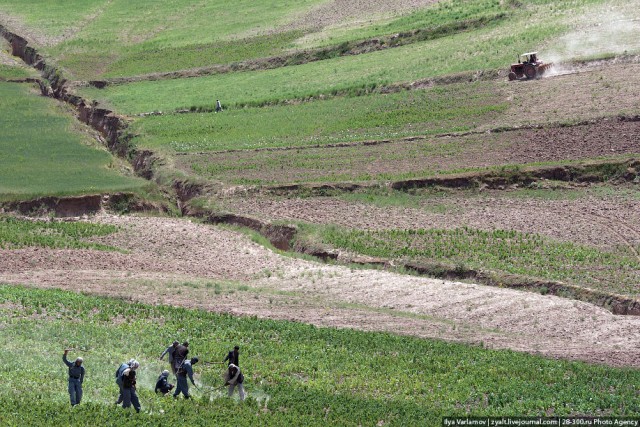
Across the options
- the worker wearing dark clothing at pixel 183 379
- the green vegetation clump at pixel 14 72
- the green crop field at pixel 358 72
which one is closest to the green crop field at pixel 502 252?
the worker wearing dark clothing at pixel 183 379

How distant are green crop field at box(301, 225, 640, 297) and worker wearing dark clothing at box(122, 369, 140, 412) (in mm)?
21888

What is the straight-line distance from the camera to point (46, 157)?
6938 cm

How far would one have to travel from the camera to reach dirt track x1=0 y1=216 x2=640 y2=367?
128ft

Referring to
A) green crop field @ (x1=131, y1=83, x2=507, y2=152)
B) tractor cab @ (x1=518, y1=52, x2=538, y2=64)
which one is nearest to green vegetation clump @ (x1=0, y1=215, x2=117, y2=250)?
green crop field @ (x1=131, y1=83, x2=507, y2=152)

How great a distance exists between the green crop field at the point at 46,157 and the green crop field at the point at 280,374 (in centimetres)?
2107

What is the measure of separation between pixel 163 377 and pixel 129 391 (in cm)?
221

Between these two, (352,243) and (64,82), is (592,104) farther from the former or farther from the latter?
(64,82)

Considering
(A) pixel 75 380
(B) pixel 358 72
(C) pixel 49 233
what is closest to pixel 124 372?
(A) pixel 75 380

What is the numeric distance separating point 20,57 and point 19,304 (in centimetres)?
6881

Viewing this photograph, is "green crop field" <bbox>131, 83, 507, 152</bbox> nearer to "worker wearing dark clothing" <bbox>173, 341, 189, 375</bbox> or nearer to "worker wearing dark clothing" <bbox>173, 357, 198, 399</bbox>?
"worker wearing dark clothing" <bbox>173, 341, 189, 375</bbox>

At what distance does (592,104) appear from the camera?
6606 centimetres

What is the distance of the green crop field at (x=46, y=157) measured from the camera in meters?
62.0

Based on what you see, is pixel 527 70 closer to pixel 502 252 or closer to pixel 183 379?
pixel 502 252

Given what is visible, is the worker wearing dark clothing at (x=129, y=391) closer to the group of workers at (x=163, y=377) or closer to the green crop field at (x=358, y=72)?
the group of workers at (x=163, y=377)
